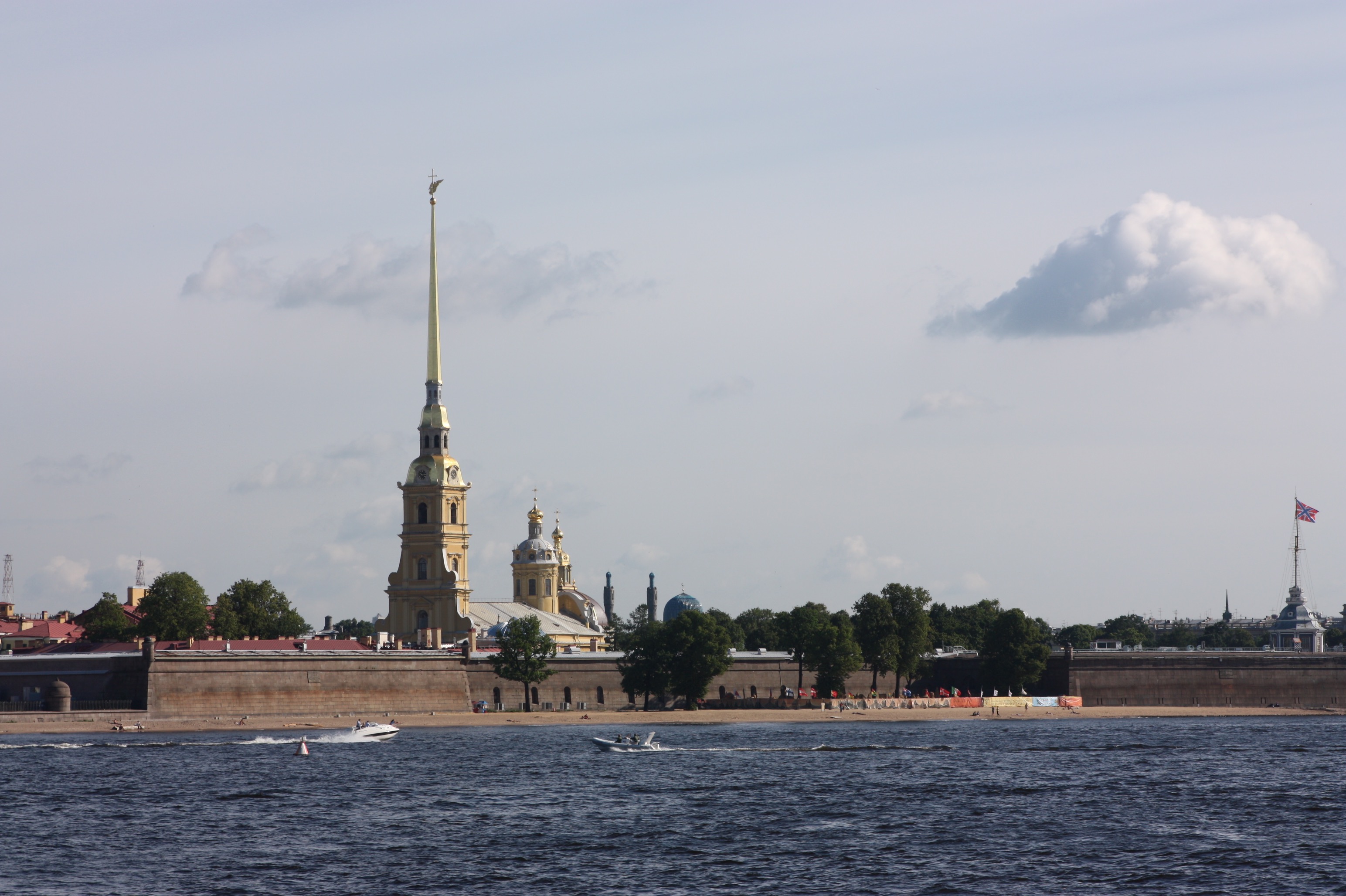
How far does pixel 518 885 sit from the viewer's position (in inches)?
1670

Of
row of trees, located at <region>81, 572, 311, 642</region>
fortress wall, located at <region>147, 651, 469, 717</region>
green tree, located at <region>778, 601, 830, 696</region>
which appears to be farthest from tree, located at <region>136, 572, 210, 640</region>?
green tree, located at <region>778, 601, 830, 696</region>

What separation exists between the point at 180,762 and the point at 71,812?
19.2m

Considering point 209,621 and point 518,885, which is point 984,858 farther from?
point 209,621

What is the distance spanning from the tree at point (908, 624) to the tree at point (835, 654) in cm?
620

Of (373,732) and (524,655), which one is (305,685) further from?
(373,732)

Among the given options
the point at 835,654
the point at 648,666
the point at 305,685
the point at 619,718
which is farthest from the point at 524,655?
the point at 835,654

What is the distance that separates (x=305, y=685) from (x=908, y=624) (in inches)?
1874

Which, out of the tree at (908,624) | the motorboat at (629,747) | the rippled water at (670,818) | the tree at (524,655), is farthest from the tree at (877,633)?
the motorboat at (629,747)

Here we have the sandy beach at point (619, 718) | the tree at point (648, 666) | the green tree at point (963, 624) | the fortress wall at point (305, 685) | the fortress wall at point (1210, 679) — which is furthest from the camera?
the green tree at point (963, 624)

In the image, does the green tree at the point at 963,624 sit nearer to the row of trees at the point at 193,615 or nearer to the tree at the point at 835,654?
the tree at the point at 835,654

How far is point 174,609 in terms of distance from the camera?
395 feet

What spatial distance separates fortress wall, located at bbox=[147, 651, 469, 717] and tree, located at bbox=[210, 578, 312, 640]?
18.9m

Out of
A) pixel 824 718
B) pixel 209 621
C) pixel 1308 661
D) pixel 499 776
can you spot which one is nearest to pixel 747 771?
pixel 499 776

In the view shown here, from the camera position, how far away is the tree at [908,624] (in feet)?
424
